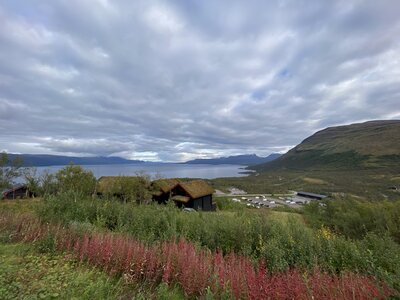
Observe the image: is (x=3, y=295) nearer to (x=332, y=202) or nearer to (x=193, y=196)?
(x=332, y=202)

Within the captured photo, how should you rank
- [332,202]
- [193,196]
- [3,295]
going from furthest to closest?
[193,196] → [332,202] → [3,295]

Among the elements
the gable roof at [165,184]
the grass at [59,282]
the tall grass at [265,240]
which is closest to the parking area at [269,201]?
the gable roof at [165,184]

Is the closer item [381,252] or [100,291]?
[100,291]

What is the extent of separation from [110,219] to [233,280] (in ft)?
24.1

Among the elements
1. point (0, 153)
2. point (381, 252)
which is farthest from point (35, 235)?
point (0, 153)

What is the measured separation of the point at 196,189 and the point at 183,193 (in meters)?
2.06

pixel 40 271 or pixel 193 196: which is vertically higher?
pixel 40 271

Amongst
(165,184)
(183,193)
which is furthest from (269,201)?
(165,184)

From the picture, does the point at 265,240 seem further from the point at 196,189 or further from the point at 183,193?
the point at 196,189

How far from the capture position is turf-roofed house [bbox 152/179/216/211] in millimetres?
32656

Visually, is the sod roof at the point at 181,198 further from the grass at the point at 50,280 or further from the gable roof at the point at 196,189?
the grass at the point at 50,280

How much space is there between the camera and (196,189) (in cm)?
3459

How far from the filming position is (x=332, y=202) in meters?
21.5

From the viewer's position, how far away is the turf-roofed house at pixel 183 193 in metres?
32.7
